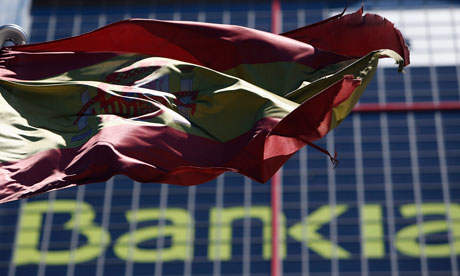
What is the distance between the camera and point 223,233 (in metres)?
45.8

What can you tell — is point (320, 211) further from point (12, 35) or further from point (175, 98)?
point (12, 35)

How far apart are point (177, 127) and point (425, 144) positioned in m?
36.4

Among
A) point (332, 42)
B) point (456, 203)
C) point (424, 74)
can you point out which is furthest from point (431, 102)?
point (332, 42)

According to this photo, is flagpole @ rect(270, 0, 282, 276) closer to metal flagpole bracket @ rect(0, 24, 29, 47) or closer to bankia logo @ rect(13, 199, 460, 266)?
bankia logo @ rect(13, 199, 460, 266)

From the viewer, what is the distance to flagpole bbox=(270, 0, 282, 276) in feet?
144

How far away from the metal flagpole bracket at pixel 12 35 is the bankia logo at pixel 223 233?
1256 inches

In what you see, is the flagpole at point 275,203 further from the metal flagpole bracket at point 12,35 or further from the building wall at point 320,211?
the metal flagpole bracket at point 12,35

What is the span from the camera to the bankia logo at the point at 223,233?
44.8 meters

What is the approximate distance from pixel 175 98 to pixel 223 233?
1302 inches

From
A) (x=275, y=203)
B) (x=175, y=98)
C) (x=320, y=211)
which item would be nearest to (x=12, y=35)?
(x=175, y=98)

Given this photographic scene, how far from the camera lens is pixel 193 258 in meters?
45.0

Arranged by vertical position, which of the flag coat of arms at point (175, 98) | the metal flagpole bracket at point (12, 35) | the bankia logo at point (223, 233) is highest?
the metal flagpole bracket at point (12, 35)

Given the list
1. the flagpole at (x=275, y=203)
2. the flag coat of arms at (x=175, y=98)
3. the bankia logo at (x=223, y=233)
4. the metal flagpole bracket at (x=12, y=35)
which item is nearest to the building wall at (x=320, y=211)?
the bankia logo at (x=223, y=233)

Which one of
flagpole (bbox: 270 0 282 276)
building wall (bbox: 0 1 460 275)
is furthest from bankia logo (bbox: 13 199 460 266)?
flagpole (bbox: 270 0 282 276)
